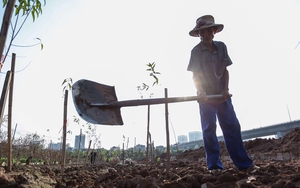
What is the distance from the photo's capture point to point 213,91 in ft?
9.52

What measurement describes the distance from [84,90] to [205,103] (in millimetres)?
1562

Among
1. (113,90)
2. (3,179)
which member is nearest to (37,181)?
(3,179)

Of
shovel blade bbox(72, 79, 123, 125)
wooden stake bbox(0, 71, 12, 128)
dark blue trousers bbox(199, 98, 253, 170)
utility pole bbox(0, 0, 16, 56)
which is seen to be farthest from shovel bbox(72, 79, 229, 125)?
wooden stake bbox(0, 71, 12, 128)

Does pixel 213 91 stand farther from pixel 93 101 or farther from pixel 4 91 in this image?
pixel 4 91

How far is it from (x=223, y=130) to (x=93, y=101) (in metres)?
1.73

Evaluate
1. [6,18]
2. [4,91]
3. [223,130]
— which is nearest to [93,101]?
[6,18]

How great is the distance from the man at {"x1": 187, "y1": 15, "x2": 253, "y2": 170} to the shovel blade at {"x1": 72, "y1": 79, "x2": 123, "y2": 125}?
1.11 m

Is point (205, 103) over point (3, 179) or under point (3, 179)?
over

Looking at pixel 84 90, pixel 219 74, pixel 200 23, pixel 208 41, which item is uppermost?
pixel 200 23

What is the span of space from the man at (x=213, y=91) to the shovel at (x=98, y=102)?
0.22 meters

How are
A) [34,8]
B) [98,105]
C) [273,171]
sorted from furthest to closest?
[98,105] < [34,8] < [273,171]

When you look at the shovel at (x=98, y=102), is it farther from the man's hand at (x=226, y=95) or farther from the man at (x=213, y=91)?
the man at (x=213, y=91)

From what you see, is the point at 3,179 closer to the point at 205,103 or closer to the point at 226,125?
the point at 205,103

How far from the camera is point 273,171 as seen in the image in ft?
7.10
